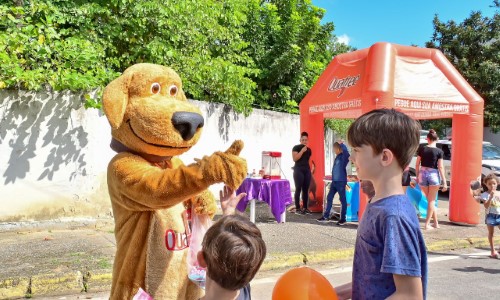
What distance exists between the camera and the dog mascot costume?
213 centimetres

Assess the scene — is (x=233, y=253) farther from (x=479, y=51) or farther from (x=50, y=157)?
(x=479, y=51)

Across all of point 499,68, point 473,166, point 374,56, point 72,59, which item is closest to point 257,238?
point 374,56

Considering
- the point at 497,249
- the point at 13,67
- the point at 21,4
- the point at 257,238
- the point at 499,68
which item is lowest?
the point at 497,249

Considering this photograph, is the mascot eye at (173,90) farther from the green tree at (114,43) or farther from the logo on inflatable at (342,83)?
the logo on inflatable at (342,83)

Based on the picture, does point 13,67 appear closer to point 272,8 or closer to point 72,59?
point 72,59

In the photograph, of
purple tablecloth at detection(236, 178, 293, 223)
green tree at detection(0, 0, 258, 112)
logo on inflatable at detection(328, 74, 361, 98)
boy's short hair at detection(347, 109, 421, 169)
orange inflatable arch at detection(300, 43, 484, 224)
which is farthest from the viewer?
logo on inflatable at detection(328, 74, 361, 98)

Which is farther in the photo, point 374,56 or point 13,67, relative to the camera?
point 374,56

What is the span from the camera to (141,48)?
8773 millimetres

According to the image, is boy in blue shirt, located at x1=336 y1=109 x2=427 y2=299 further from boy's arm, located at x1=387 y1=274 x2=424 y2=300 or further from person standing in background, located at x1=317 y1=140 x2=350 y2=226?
person standing in background, located at x1=317 y1=140 x2=350 y2=226

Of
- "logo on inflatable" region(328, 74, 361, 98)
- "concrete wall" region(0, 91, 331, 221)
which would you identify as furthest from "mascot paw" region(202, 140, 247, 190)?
"logo on inflatable" region(328, 74, 361, 98)

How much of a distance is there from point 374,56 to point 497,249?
3.63 metres

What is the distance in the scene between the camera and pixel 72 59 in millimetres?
7277

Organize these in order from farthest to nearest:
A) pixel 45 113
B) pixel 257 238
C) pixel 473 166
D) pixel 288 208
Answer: pixel 288 208 → pixel 473 166 → pixel 45 113 → pixel 257 238

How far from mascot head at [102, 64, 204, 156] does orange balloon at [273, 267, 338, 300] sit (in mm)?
946
